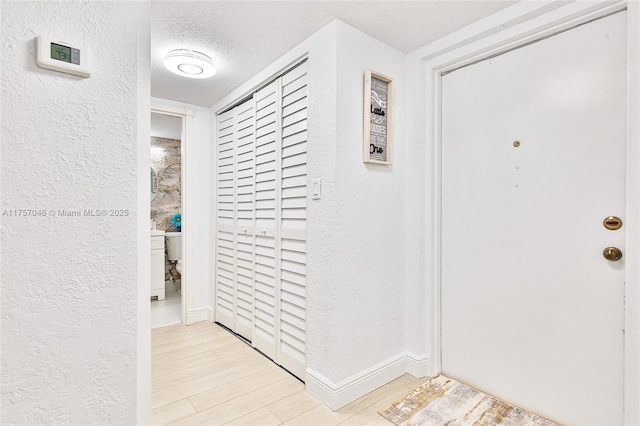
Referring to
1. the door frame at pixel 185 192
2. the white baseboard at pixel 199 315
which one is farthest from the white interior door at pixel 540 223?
the door frame at pixel 185 192

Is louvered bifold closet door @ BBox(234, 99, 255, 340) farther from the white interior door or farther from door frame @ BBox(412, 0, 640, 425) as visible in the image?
the white interior door

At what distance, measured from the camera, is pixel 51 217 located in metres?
0.99

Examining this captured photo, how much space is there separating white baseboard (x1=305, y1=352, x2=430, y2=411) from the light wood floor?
0.11 feet

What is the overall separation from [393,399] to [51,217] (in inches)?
72.0

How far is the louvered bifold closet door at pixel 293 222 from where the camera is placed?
2.04 m

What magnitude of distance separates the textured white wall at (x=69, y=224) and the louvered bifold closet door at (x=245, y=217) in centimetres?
149

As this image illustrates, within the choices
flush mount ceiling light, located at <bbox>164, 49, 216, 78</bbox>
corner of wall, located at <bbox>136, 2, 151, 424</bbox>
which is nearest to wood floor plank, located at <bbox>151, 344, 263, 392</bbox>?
corner of wall, located at <bbox>136, 2, 151, 424</bbox>

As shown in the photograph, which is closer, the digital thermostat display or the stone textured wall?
the digital thermostat display

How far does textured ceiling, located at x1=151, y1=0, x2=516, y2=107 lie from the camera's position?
5.31 feet

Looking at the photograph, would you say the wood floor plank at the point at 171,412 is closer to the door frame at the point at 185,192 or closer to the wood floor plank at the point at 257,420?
the wood floor plank at the point at 257,420

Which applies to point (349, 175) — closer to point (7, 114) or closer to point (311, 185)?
point (311, 185)

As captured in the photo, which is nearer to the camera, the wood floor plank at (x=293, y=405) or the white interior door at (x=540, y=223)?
the white interior door at (x=540, y=223)

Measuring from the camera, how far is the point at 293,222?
2.13 meters

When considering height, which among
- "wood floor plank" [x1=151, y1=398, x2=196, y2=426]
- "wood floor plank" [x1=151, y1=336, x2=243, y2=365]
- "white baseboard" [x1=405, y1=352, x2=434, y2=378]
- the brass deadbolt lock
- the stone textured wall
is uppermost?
the stone textured wall
